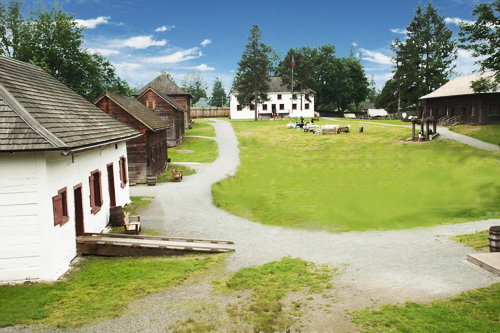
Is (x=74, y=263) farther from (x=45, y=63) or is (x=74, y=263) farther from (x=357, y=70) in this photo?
(x=357, y=70)

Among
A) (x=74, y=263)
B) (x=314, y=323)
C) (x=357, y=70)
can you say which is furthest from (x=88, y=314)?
(x=357, y=70)

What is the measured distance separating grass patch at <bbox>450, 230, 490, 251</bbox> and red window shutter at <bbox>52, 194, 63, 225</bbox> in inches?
497

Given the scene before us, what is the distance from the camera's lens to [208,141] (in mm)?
46219

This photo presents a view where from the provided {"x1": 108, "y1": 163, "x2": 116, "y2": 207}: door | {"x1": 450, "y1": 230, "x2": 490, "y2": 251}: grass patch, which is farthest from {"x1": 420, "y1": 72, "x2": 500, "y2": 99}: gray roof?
{"x1": 108, "y1": 163, "x2": 116, "y2": 207}: door

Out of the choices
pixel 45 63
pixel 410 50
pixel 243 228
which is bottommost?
pixel 243 228

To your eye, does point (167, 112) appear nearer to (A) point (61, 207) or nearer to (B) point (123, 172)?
(B) point (123, 172)

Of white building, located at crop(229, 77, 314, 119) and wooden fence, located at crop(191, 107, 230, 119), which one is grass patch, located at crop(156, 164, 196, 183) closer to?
white building, located at crop(229, 77, 314, 119)

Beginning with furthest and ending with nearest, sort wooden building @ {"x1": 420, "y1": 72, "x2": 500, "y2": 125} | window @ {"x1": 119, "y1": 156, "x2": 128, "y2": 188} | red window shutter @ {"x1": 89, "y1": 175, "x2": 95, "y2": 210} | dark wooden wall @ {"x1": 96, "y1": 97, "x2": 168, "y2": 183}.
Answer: wooden building @ {"x1": 420, "y1": 72, "x2": 500, "y2": 125} < dark wooden wall @ {"x1": 96, "y1": 97, "x2": 168, "y2": 183} < window @ {"x1": 119, "y1": 156, "x2": 128, "y2": 188} < red window shutter @ {"x1": 89, "y1": 175, "x2": 95, "y2": 210}

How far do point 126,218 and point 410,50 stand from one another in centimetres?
6009

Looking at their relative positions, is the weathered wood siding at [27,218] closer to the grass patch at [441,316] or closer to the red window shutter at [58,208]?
the red window shutter at [58,208]

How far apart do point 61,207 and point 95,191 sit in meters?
4.37

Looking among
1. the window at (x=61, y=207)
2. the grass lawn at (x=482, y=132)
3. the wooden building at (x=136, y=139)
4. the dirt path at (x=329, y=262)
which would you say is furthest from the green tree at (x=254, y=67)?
the window at (x=61, y=207)

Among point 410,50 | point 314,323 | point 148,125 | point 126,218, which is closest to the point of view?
point 314,323

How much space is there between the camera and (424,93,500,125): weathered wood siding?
44.9 meters
